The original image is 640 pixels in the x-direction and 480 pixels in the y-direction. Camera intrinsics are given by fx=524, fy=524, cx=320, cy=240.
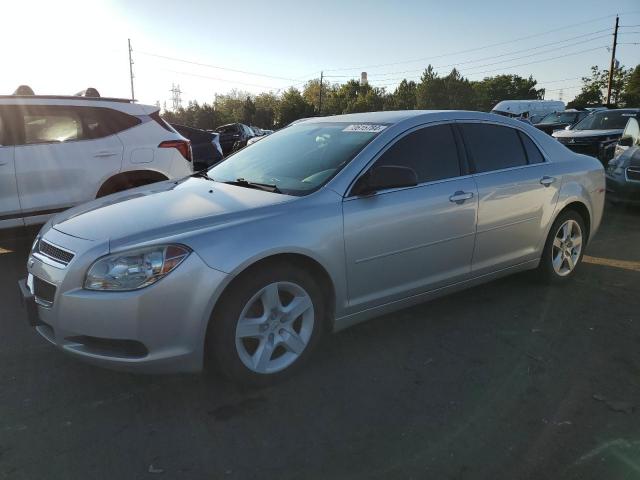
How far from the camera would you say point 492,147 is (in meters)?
4.28

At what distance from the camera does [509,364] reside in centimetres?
335

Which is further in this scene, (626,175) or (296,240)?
(626,175)

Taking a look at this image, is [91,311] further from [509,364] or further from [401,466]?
[509,364]

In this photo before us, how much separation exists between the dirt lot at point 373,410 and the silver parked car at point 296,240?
28 centimetres

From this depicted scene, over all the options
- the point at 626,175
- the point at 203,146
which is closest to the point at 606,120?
the point at 626,175

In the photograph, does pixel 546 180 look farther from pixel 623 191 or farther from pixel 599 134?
pixel 599 134

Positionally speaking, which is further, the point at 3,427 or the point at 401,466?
the point at 3,427

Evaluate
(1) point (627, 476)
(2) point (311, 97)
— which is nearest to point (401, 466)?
(1) point (627, 476)

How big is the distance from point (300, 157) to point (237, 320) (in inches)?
58.3

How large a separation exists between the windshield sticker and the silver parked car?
0.06ft

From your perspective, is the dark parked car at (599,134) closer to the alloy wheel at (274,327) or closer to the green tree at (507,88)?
the alloy wheel at (274,327)

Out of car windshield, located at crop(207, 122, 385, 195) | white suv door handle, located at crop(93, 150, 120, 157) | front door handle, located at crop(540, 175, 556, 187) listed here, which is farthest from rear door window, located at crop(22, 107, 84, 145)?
front door handle, located at crop(540, 175, 556, 187)

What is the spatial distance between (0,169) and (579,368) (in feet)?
17.3

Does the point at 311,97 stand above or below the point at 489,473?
above
